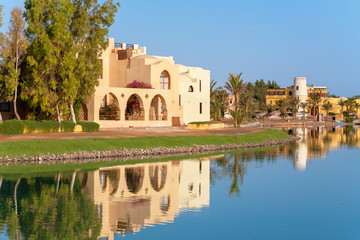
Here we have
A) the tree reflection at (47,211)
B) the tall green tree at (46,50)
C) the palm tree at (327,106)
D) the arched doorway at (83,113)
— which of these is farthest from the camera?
the palm tree at (327,106)

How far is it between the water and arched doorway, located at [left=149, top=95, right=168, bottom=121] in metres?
22.0

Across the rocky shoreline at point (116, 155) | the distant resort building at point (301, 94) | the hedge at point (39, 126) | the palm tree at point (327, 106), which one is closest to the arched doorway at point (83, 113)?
the hedge at point (39, 126)

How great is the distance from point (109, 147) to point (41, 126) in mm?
7642

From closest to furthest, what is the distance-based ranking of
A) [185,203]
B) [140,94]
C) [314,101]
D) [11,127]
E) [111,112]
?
[185,203]
[11,127]
[111,112]
[140,94]
[314,101]

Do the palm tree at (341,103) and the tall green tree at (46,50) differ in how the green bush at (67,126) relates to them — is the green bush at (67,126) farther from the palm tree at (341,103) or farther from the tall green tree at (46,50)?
the palm tree at (341,103)

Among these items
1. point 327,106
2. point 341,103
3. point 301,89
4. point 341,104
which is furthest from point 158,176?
point 341,104

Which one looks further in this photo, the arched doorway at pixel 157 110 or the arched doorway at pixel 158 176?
the arched doorway at pixel 157 110

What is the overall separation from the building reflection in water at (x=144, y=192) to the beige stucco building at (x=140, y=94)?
18530 millimetres

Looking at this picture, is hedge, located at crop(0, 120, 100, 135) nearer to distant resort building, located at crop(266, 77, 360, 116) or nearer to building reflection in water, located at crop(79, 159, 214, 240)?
building reflection in water, located at crop(79, 159, 214, 240)

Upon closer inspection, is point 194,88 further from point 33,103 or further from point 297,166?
point 297,166

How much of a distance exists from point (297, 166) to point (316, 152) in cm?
999

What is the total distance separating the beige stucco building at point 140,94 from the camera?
47219 mm

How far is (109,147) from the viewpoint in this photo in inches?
1280

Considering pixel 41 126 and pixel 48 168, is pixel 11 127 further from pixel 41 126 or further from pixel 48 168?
pixel 48 168
